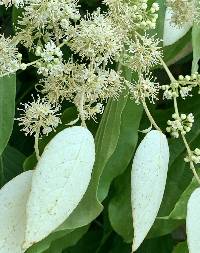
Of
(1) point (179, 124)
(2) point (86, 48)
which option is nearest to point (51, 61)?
(2) point (86, 48)

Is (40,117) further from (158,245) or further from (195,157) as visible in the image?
(158,245)

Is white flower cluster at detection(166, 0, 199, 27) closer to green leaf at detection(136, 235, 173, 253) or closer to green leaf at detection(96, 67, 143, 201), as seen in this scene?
green leaf at detection(96, 67, 143, 201)

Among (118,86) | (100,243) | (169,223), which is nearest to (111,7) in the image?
(118,86)

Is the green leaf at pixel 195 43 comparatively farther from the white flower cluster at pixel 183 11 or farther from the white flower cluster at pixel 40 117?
the white flower cluster at pixel 40 117

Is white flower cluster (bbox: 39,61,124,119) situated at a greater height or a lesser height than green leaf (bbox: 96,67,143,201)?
greater

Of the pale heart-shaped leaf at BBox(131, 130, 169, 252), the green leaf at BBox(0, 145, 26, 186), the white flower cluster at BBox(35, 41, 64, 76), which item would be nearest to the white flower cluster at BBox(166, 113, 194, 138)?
the pale heart-shaped leaf at BBox(131, 130, 169, 252)

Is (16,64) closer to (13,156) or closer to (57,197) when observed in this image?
(57,197)
